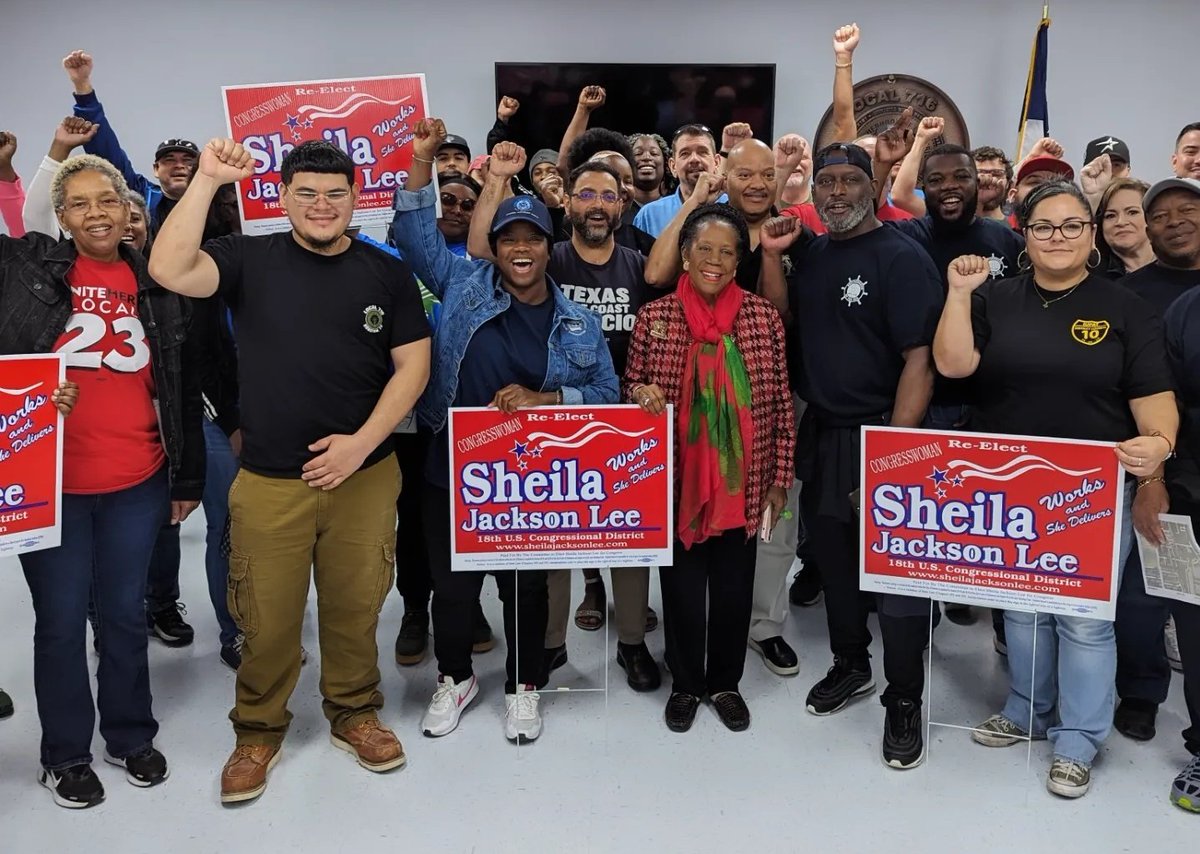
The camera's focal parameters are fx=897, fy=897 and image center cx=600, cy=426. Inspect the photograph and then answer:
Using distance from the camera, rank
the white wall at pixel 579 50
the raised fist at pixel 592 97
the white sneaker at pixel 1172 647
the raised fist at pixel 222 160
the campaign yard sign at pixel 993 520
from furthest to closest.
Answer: the white wall at pixel 579 50 < the raised fist at pixel 592 97 < the white sneaker at pixel 1172 647 < the campaign yard sign at pixel 993 520 < the raised fist at pixel 222 160

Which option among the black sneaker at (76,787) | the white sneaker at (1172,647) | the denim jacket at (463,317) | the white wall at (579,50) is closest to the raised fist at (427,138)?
the denim jacket at (463,317)

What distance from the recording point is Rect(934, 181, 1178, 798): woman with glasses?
7.91 feet

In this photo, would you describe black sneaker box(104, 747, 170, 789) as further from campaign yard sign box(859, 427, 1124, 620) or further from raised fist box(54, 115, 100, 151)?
campaign yard sign box(859, 427, 1124, 620)

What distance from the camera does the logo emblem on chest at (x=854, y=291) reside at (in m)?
2.77

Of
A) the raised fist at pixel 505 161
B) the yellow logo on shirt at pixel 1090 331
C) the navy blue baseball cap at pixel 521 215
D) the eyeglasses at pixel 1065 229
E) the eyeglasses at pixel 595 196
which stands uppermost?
the raised fist at pixel 505 161

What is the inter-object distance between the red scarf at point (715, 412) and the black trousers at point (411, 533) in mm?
1051

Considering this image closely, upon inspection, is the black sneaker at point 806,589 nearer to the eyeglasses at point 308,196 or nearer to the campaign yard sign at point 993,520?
the campaign yard sign at point 993,520

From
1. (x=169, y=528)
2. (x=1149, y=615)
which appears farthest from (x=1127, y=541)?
(x=169, y=528)

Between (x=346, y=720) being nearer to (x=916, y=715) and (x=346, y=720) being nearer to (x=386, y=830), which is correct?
(x=386, y=830)

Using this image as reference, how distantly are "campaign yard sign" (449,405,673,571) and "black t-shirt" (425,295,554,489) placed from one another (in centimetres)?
11

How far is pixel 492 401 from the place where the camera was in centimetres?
270

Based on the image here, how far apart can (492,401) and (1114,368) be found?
1.73m

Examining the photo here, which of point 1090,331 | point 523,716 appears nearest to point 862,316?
point 1090,331

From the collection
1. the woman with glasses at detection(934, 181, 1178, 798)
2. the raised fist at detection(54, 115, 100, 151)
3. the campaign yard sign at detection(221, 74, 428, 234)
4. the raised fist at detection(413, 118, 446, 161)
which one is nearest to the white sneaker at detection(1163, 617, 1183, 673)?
the woman with glasses at detection(934, 181, 1178, 798)
